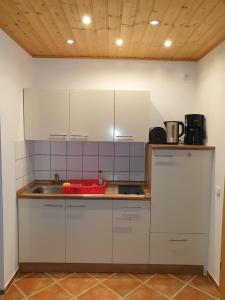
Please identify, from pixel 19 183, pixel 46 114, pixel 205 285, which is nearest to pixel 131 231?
→ pixel 205 285

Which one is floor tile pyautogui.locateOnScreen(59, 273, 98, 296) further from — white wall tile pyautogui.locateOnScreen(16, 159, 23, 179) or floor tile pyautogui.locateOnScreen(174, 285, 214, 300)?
white wall tile pyautogui.locateOnScreen(16, 159, 23, 179)

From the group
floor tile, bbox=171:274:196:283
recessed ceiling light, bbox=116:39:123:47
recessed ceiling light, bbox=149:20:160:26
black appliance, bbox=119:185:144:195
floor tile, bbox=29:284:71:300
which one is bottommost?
floor tile, bbox=171:274:196:283

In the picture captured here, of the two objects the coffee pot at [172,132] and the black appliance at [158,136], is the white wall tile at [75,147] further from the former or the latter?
the coffee pot at [172,132]

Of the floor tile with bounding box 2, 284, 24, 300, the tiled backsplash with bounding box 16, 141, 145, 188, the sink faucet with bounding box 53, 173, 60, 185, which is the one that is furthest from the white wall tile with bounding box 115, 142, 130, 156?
the floor tile with bounding box 2, 284, 24, 300

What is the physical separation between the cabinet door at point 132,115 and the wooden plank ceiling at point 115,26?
1.80 ft

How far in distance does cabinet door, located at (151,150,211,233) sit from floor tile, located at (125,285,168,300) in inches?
23.6

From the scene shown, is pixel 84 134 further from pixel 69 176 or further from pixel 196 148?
pixel 196 148

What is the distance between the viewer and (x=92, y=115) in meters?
2.85

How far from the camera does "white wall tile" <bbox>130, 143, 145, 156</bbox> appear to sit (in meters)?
3.23

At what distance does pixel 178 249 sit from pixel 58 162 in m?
1.83

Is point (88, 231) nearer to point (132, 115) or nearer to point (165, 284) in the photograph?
point (165, 284)

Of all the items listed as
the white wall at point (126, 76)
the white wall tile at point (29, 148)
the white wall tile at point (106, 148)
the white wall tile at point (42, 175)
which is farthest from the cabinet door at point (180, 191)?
the white wall tile at point (29, 148)

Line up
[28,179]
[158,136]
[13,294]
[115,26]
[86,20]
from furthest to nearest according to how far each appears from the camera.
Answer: [28,179] → [158,136] → [13,294] → [115,26] → [86,20]

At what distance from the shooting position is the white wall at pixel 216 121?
2443 mm
